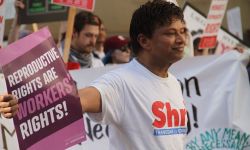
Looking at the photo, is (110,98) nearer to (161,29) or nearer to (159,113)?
(159,113)

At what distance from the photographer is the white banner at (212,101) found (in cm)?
405

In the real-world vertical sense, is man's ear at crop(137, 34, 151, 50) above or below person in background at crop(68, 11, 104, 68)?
above

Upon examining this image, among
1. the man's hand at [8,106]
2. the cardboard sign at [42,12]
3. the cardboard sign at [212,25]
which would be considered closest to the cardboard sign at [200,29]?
the cardboard sign at [212,25]

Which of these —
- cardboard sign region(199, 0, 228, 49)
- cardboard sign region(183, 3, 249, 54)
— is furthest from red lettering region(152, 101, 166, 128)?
cardboard sign region(183, 3, 249, 54)

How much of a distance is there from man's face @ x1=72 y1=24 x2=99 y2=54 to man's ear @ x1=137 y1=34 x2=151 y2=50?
84.1 inches

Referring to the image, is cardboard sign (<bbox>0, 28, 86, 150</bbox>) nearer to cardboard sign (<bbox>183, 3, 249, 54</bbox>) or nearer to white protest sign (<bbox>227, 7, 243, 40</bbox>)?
cardboard sign (<bbox>183, 3, 249, 54</bbox>)

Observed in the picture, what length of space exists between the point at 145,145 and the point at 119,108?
0.18 metres

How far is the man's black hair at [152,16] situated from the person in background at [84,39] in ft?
6.97

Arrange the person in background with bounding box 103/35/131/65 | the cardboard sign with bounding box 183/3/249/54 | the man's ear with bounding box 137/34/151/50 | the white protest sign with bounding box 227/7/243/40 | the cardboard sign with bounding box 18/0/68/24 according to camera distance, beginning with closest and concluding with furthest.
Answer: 1. the man's ear with bounding box 137/34/151/50
2. the cardboard sign with bounding box 18/0/68/24
3. the person in background with bounding box 103/35/131/65
4. the cardboard sign with bounding box 183/3/249/54
5. the white protest sign with bounding box 227/7/243/40

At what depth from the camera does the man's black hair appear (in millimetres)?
2326

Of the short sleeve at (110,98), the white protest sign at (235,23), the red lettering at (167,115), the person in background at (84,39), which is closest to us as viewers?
the short sleeve at (110,98)

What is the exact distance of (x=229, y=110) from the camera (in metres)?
4.13

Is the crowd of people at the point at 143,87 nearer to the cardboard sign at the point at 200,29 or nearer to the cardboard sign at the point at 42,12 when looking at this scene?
the cardboard sign at the point at 42,12

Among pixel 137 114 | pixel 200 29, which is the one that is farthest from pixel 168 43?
pixel 200 29
